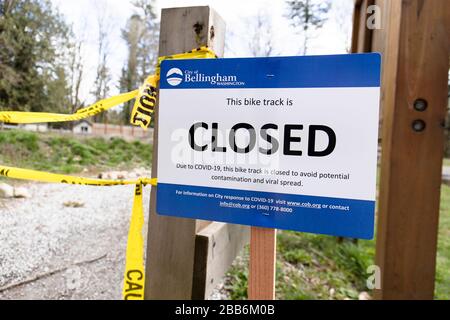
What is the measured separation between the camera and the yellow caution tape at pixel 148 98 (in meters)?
0.70

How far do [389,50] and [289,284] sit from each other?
156 cm

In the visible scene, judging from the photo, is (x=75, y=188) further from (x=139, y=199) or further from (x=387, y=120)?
(x=387, y=120)

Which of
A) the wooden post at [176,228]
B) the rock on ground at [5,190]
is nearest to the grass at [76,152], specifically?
the rock on ground at [5,190]

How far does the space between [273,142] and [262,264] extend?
0.27 metres

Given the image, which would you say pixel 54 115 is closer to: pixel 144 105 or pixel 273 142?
pixel 144 105

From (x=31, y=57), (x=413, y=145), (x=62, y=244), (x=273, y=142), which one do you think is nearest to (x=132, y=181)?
(x=273, y=142)

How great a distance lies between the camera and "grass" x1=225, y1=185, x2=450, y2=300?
189 centimetres

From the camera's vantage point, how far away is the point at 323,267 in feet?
7.61

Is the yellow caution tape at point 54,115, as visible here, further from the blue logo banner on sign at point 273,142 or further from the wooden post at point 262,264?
the wooden post at point 262,264

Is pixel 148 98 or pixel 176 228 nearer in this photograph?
pixel 148 98

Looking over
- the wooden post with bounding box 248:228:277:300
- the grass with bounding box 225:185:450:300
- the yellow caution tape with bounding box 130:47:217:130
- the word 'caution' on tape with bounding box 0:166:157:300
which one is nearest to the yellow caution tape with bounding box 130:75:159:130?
the yellow caution tape with bounding box 130:47:217:130

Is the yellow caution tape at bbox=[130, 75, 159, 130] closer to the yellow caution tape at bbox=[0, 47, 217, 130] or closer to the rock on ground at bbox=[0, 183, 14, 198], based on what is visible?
the yellow caution tape at bbox=[0, 47, 217, 130]

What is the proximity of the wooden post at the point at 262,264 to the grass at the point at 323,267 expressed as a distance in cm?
122

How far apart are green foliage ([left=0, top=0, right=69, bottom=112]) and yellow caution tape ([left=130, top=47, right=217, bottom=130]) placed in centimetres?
82
